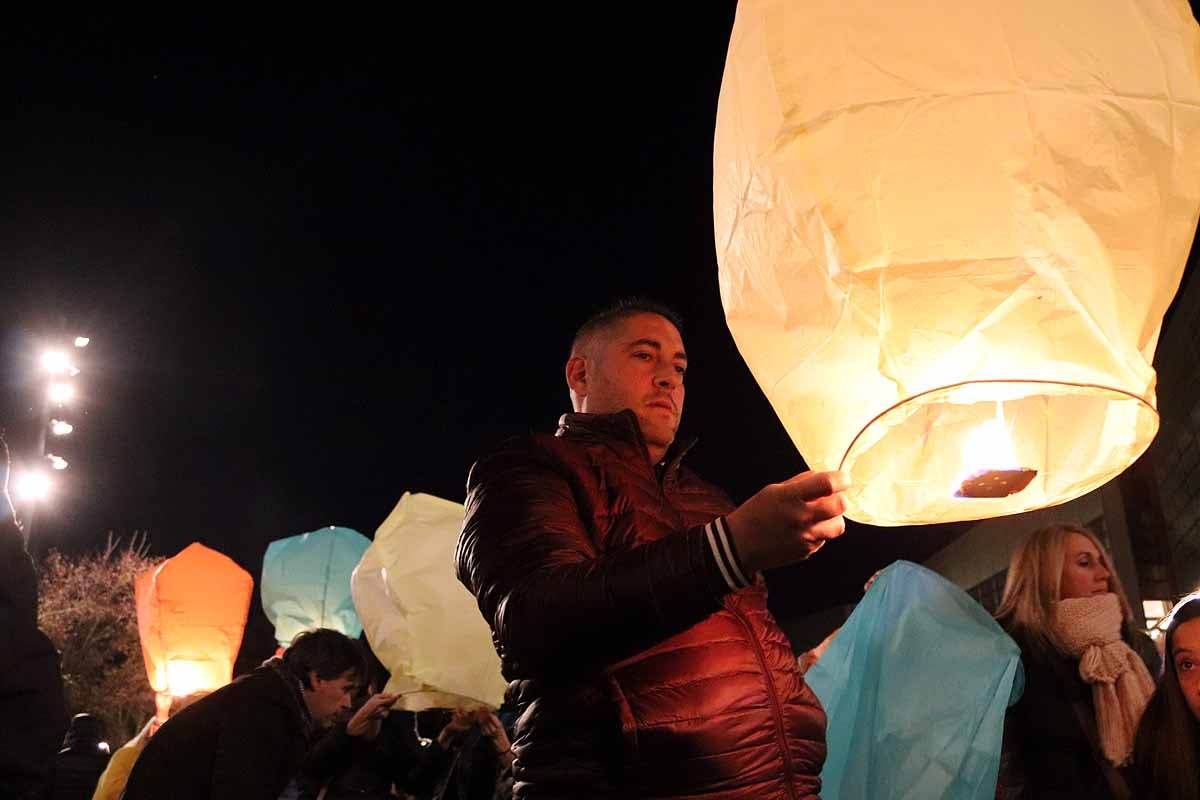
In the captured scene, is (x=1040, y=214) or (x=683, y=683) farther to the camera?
(x=683, y=683)

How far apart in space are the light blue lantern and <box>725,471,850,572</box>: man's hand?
207cm

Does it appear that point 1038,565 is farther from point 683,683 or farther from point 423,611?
point 423,611

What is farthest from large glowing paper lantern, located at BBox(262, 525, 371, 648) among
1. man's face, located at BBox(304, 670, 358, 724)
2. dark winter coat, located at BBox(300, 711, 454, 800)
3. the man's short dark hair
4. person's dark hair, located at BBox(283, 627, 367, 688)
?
A: the man's short dark hair

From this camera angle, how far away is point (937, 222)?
62.1 inches

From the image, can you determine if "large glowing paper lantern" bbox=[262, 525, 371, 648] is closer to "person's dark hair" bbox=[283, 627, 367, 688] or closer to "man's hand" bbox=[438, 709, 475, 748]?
"man's hand" bbox=[438, 709, 475, 748]

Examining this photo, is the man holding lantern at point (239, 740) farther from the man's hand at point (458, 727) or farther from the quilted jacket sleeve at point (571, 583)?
the quilted jacket sleeve at point (571, 583)

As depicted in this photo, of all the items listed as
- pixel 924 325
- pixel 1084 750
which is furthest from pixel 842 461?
pixel 1084 750

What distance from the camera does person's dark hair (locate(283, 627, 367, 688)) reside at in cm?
407

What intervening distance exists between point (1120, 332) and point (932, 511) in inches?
19.5

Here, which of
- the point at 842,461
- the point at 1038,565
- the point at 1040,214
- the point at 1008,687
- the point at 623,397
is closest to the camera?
the point at 1040,214

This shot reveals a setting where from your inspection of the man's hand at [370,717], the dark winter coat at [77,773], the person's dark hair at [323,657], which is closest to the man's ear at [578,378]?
the person's dark hair at [323,657]

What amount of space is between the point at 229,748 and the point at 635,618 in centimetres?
243

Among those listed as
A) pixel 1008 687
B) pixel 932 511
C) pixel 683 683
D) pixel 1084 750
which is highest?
pixel 932 511

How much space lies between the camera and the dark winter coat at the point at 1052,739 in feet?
11.0
